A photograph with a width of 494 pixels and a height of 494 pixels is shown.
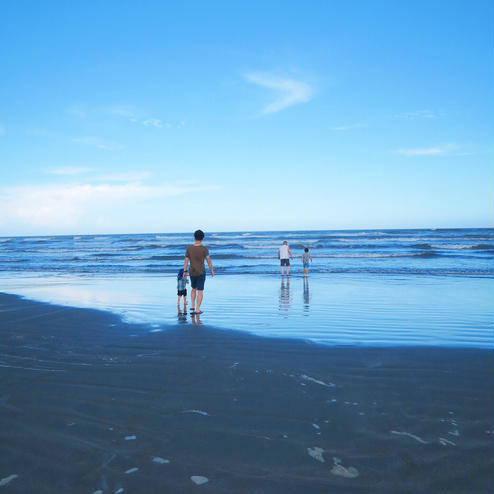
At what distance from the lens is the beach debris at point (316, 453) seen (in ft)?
9.70

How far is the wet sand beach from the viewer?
274 centimetres

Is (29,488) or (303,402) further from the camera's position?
(303,402)

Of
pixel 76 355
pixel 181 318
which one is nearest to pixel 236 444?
pixel 76 355

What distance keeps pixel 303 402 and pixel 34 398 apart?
291cm

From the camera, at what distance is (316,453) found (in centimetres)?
304

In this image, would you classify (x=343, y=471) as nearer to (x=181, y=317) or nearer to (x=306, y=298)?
(x=181, y=317)

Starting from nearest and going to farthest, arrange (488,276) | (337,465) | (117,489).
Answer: (117,489) < (337,465) < (488,276)

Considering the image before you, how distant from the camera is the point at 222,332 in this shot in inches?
285

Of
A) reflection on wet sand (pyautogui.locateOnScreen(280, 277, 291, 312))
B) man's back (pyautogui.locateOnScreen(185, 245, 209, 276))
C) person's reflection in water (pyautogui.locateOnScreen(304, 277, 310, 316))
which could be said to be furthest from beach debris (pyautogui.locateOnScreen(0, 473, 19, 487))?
reflection on wet sand (pyautogui.locateOnScreen(280, 277, 291, 312))

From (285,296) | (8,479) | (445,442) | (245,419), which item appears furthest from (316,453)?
(285,296)

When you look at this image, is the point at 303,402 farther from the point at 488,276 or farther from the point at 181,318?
the point at 488,276

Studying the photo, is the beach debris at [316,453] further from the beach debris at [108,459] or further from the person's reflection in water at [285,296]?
the person's reflection in water at [285,296]

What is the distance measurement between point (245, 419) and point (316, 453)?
0.82 m

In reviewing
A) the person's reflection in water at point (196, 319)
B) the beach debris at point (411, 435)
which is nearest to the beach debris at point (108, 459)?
the beach debris at point (411, 435)
